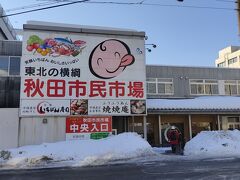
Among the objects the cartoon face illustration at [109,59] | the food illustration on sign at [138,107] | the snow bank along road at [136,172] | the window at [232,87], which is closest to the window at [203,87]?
the window at [232,87]

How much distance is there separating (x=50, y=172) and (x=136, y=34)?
12029 millimetres

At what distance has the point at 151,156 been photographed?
1650cm

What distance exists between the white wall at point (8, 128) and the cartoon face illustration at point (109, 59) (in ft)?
18.1

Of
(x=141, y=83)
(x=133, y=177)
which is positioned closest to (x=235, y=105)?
(x=141, y=83)

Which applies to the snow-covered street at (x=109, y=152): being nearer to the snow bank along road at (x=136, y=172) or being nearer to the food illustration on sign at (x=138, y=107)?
the snow bank along road at (x=136, y=172)

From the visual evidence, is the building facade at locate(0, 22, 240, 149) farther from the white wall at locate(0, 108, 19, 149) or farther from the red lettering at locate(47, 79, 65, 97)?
the red lettering at locate(47, 79, 65, 97)

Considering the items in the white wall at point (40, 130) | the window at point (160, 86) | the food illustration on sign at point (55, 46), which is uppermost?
the food illustration on sign at point (55, 46)

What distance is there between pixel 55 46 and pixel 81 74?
7.82 feet

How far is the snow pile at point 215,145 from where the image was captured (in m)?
16.9

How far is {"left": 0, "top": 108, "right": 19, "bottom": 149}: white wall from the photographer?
702 inches

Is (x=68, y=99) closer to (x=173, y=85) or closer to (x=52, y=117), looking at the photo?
(x=52, y=117)

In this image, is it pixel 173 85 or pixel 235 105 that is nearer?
pixel 235 105

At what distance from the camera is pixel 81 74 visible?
64.4 feet

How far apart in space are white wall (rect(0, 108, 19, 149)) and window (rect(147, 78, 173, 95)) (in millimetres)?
11779
